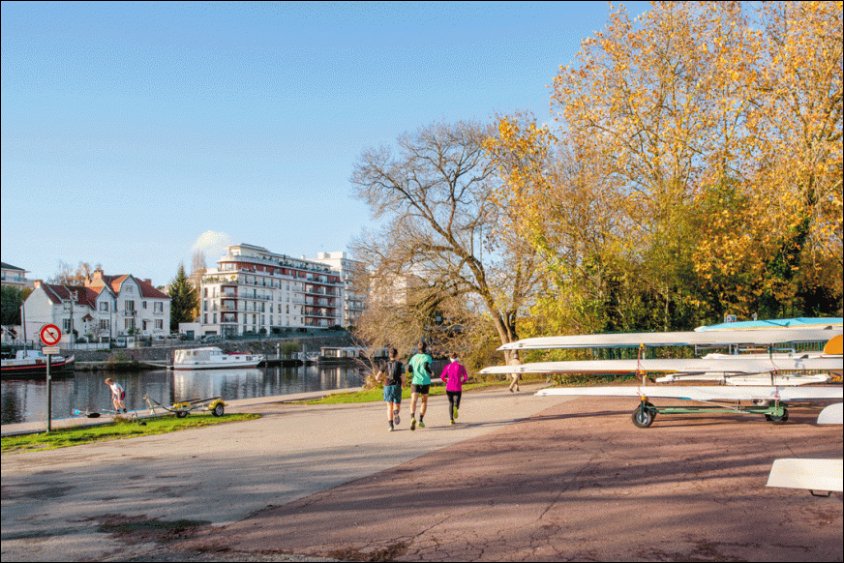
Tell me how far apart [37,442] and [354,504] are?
6372mm

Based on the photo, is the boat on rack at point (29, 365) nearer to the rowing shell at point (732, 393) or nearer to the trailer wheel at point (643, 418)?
the trailer wheel at point (643, 418)

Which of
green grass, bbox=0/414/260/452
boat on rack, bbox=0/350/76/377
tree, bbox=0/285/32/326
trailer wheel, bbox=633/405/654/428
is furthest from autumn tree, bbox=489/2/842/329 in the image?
tree, bbox=0/285/32/326

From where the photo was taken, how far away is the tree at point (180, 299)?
10750 centimetres

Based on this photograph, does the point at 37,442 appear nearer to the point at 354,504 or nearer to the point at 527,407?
the point at 354,504

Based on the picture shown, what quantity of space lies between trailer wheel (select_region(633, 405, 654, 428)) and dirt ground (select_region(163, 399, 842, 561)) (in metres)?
1.63

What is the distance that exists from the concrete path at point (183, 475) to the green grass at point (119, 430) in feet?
1.88

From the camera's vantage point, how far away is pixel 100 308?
304ft

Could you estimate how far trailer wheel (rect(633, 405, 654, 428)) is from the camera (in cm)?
1199

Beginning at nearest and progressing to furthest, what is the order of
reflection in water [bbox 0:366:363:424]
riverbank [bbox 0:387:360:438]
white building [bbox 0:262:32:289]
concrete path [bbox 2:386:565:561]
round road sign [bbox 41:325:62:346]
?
concrete path [bbox 2:386:565:561]
riverbank [bbox 0:387:360:438]
round road sign [bbox 41:325:62:346]
reflection in water [bbox 0:366:363:424]
white building [bbox 0:262:32:289]

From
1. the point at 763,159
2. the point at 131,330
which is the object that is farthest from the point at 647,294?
the point at 131,330

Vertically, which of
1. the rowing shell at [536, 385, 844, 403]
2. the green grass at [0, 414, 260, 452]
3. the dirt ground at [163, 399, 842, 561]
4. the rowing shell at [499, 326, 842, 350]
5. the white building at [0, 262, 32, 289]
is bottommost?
the green grass at [0, 414, 260, 452]

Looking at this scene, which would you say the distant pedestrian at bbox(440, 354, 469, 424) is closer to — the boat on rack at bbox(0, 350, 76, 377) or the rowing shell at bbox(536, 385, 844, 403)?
the rowing shell at bbox(536, 385, 844, 403)

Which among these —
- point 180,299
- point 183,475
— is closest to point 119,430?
point 183,475

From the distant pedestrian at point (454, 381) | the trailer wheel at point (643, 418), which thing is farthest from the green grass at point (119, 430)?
the trailer wheel at point (643, 418)
